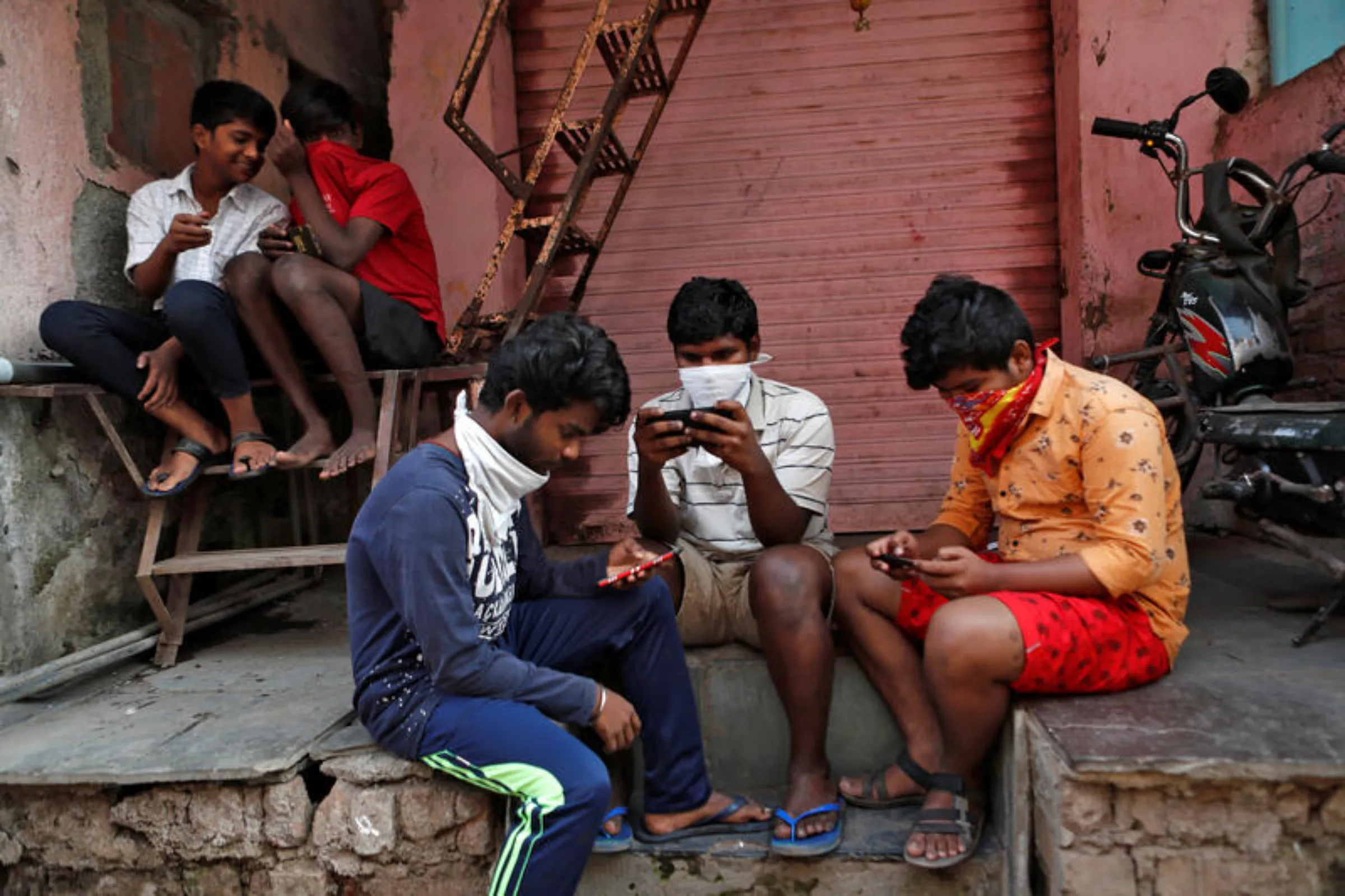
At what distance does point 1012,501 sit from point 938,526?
27cm

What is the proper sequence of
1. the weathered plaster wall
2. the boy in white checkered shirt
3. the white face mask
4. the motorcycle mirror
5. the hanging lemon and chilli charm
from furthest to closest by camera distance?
the hanging lemon and chilli charm
the motorcycle mirror
the boy in white checkered shirt
the weathered plaster wall
the white face mask

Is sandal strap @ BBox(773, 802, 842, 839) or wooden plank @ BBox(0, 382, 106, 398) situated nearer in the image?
sandal strap @ BBox(773, 802, 842, 839)

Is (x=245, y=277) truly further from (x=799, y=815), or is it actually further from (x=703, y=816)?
(x=799, y=815)

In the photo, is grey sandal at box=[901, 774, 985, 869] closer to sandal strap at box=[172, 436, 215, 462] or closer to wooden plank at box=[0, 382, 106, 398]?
sandal strap at box=[172, 436, 215, 462]

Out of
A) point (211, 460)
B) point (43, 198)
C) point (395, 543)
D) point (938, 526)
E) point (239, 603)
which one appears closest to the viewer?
point (395, 543)

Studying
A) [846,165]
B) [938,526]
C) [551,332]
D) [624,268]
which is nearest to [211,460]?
[551,332]

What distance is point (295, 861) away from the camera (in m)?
2.17

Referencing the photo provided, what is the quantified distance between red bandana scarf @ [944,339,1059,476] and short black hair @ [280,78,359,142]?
8.23 feet

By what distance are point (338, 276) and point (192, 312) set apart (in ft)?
1.53

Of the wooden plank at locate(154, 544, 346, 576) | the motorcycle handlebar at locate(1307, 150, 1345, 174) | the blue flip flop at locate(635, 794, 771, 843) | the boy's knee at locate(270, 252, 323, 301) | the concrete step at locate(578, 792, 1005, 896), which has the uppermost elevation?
the motorcycle handlebar at locate(1307, 150, 1345, 174)

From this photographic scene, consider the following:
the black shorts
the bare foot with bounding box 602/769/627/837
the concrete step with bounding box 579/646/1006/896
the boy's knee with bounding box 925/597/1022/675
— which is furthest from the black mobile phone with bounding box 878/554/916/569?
the black shorts

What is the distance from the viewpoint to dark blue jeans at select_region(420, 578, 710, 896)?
177cm

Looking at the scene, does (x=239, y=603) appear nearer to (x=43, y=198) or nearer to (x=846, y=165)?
(x=43, y=198)

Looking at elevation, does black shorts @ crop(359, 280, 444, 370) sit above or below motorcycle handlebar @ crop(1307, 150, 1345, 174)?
below
